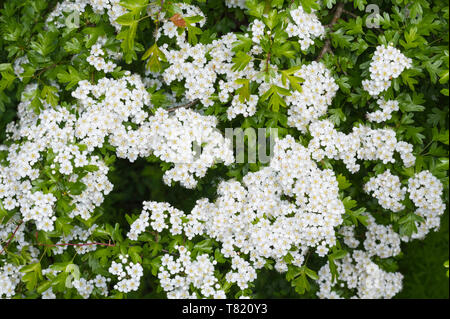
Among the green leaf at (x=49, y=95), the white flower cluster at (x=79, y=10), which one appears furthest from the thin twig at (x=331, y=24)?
the green leaf at (x=49, y=95)

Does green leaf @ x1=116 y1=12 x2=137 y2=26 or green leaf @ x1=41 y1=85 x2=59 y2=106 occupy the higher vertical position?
green leaf @ x1=116 y1=12 x2=137 y2=26

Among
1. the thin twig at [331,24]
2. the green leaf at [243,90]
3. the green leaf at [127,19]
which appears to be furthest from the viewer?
the thin twig at [331,24]

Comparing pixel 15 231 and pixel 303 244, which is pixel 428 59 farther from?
pixel 15 231

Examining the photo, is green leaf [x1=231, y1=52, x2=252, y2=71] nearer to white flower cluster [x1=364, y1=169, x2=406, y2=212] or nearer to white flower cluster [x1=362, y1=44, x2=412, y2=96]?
white flower cluster [x1=362, y1=44, x2=412, y2=96]

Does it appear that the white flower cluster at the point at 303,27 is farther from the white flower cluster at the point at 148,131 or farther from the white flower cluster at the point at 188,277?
the white flower cluster at the point at 188,277

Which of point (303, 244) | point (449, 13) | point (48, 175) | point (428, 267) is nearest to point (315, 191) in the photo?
point (303, 244)

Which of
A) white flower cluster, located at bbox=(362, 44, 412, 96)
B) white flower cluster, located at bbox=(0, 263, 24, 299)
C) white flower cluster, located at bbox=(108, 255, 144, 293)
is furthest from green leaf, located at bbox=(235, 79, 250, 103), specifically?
white flower cluster, located at bbox=(0, 263, 24, 299)

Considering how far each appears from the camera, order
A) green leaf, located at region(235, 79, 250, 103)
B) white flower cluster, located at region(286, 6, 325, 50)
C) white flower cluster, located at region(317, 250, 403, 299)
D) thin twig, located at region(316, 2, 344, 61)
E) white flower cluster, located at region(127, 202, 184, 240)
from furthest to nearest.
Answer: white flower cluster, located at region(317, 250, 403, 299) < thin twig, located at region(316, 2, 344, 61) < white flower cluster, located at region(127, 202, 184, 240) < white flower cluster, located at region(286, 6, 325, 50) < green leaf, located at region(235, 79, 250, 103)
